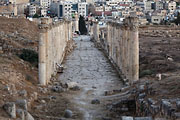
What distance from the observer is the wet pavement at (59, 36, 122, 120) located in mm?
17047

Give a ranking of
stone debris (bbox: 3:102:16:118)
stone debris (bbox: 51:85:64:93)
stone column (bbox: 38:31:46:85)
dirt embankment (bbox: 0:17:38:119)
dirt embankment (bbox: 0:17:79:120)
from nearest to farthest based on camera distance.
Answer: stone debris (bbox: 3:102:16:118)
dirt embankment (bbox: 0:17:79:120)
dirt embankment (bbox: 0:17:38:119)
stone debris (bbox: 51:85:64:93)
stone column (bbox: 38:31:46:85)

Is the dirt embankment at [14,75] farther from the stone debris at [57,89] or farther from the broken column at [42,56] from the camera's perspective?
the stone debris at [57,89]

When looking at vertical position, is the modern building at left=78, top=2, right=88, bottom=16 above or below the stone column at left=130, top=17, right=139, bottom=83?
below

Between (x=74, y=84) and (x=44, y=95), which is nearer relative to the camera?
(x=44, y=95)

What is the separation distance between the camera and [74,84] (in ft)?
73.4

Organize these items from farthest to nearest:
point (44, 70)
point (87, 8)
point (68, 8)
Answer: point (87, 8), point (68, 8), point (44, 70)

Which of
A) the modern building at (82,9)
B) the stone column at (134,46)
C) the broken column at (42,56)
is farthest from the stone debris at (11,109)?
the modern building at (82,9)

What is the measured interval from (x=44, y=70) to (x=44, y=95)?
2.77 metres

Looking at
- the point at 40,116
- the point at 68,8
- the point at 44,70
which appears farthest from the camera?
the point at 68,8

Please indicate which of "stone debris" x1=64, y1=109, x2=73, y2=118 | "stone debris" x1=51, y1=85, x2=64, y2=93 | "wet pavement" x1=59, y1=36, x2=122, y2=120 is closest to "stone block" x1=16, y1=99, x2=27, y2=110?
"stone debris" x1=64, y1=109, x2=73, y2=118

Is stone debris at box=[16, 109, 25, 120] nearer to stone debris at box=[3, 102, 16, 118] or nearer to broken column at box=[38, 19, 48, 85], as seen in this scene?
stone debris at box=[3, 102, 16, 118]

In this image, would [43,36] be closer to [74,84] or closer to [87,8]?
[74,84]

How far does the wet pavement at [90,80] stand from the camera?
17047 mm

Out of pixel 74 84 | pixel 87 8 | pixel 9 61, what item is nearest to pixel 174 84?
pixel 74 84
